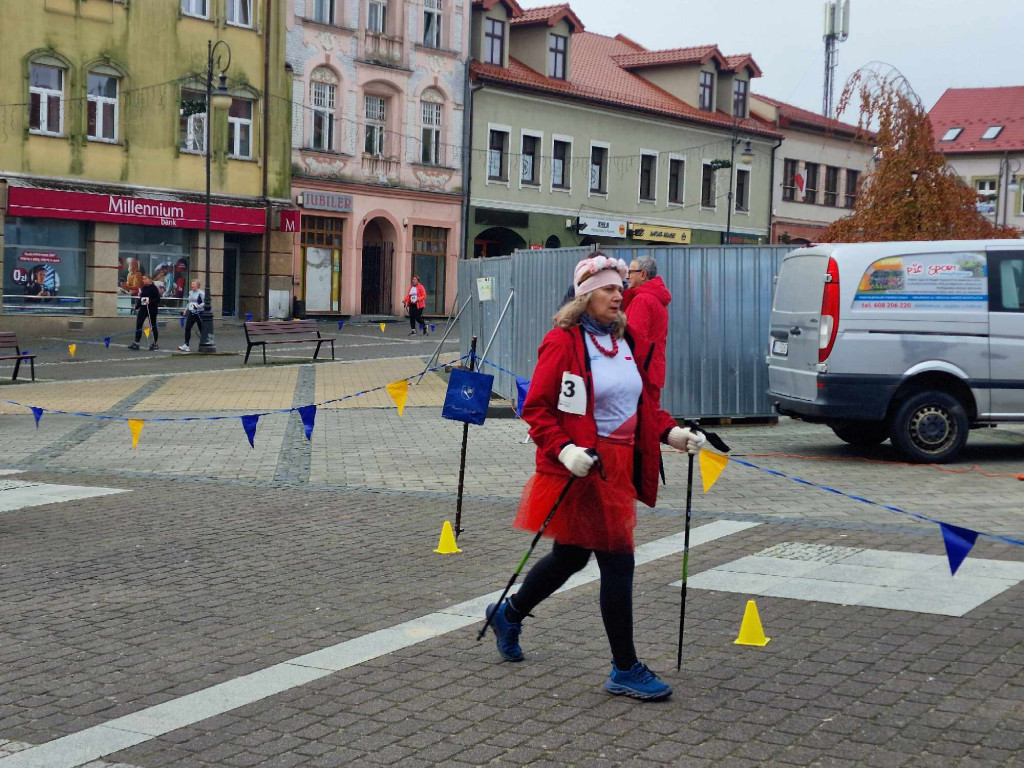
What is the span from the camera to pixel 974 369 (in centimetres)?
1278

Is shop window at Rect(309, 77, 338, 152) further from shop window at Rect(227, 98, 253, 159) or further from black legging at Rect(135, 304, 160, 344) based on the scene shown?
black legging at Rect(135, 304, 160, 344)

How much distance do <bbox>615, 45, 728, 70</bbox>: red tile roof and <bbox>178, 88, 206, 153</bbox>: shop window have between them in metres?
22.2

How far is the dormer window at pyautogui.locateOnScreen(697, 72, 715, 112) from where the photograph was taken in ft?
174

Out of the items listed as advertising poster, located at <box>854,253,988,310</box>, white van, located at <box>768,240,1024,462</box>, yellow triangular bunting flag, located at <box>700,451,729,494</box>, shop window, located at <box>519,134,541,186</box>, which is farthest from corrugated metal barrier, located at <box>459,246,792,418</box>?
shop window, located at <box>519,134,541,186</box>

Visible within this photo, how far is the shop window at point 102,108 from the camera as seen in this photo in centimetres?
3422

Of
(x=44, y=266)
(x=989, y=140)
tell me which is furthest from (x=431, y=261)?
(x=989, y=140)

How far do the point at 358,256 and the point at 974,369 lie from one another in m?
30.5

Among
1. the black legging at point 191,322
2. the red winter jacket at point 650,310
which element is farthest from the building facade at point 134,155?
the red winter jacket at point 650,310

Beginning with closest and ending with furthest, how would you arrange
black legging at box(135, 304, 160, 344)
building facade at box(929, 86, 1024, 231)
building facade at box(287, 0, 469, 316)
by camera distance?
1. black legging at box(135, 304, 160, 344)
2. building facade at box(287, 0, 469, 316)
3. building facade at box(929, 86, 1024, 231)

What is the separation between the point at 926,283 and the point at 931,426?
1.37 metres

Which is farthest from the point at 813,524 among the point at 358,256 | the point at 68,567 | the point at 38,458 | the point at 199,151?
the point at 358,256

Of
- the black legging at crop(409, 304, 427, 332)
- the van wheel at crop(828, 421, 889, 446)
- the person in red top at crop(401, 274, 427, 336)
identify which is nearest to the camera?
the van wheel at crop(828, 421, 889, 446)

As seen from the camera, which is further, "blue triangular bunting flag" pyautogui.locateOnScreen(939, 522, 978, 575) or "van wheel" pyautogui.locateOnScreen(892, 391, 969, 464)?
"van wheel" pyautogui.locateOnScreen(892, 391, 969, 464)

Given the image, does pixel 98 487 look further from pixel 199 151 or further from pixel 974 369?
pixel 199 151
